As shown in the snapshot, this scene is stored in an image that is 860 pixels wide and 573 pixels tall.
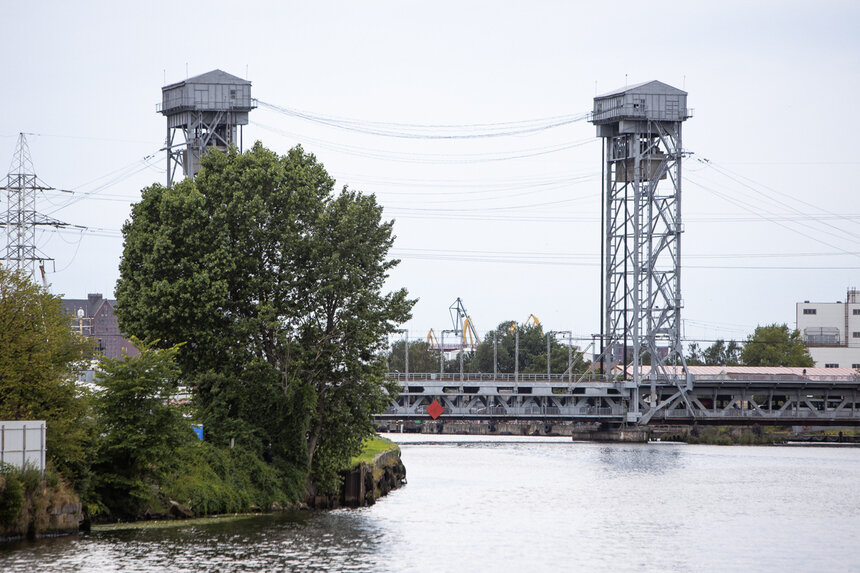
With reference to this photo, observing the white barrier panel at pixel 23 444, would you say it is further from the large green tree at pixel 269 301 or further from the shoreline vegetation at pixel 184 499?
the large green tree at pixel 269 301

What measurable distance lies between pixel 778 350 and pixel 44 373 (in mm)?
148308

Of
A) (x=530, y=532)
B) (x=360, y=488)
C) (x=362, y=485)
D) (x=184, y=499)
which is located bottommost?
(x=530, y=532)

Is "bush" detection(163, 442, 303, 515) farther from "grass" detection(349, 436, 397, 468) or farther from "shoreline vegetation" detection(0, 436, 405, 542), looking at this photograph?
"grass" detection(349, 436, 397, 468)

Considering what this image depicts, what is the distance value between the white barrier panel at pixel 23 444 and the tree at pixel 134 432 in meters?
3.54

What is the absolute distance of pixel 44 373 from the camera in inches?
1633

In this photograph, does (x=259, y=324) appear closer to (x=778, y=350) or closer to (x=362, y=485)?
(x=362, y=485)

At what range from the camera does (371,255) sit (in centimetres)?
5475

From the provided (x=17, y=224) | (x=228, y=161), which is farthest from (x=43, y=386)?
(x=17, y=224)

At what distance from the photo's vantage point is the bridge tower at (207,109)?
367ft

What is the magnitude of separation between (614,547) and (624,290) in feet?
310

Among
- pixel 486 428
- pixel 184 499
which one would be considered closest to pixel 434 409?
pixel 486 428

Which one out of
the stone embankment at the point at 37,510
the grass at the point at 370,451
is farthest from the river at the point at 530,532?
the grass at the point at 370,451

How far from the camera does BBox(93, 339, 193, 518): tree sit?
43.3 meters

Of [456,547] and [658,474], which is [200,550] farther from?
[658,474]
